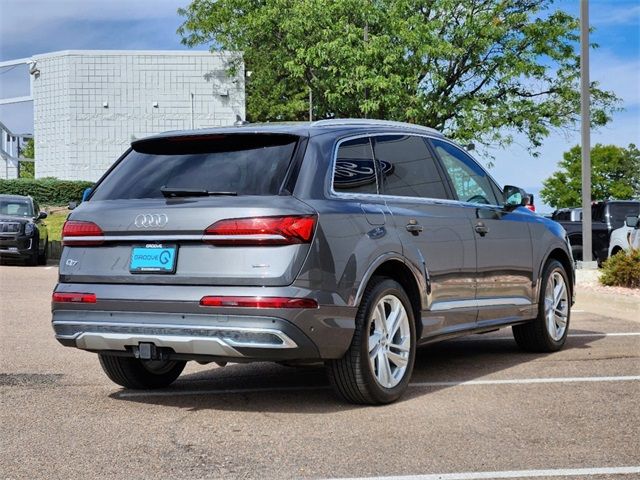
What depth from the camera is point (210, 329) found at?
6.00 meters

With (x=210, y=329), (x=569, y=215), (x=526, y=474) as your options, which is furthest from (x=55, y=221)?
→ (x=526, y=474)

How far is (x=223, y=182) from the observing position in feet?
20.9

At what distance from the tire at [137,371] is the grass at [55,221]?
2692 cm

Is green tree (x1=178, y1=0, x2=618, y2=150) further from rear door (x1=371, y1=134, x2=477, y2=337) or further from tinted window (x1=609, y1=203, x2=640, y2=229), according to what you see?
rear door (x1=371, y1=134, x2=477, y2=337)

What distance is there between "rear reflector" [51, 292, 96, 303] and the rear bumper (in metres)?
0.03

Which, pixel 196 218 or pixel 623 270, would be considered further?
pixel 623 270

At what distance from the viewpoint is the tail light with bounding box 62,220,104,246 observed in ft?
21.4

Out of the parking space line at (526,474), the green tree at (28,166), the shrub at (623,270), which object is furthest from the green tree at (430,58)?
the green tree at (28,166)

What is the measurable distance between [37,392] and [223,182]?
2.21m

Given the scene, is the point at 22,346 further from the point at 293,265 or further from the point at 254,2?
the point at 254,2

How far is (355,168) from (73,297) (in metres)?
2.01

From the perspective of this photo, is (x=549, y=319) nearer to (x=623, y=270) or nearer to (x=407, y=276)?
(x=407, y=276)

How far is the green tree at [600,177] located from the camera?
362 feet

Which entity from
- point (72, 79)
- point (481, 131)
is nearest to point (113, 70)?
point (72, 79)
